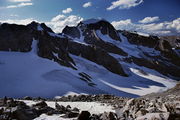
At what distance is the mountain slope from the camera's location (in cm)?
3823

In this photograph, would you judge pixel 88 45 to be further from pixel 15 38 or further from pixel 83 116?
pixel 83 116

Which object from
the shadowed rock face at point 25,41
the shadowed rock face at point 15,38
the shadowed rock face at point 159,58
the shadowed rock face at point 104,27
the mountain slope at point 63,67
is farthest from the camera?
the shadowed rock face at point 104,27

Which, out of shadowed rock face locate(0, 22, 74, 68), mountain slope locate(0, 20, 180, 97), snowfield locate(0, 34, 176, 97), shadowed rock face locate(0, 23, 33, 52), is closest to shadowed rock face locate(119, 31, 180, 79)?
mountain slope locate(0, 20, 180, 97)

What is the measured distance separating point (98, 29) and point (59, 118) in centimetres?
12670

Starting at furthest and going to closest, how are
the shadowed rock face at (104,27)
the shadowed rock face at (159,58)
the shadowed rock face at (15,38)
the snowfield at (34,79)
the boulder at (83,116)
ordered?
the shadowed rock face at (104,27), the shadowed rock face at (159,58), the shadowed rock face at (15,38), the snowfield at (34,79), the boulder at (83,116)

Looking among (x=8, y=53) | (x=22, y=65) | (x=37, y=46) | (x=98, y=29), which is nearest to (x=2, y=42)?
(x=8, y=53)

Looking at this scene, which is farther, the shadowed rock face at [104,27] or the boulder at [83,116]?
the shadowed rock face at [104,27]

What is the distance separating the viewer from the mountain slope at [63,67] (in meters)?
38.2

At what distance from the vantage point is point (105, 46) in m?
118

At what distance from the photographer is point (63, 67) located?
51.3 meters

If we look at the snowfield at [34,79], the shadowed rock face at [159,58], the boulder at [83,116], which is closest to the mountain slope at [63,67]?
the snowfield at [34,79]

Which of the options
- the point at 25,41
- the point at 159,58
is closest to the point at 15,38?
the point at 25,41

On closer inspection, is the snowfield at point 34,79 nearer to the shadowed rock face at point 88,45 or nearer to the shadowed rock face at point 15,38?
the shadowed rock face at point 15,38

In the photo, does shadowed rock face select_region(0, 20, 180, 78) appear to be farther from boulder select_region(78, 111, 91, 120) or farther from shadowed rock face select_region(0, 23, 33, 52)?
boulder select_region(78, 111, 91, 120)
